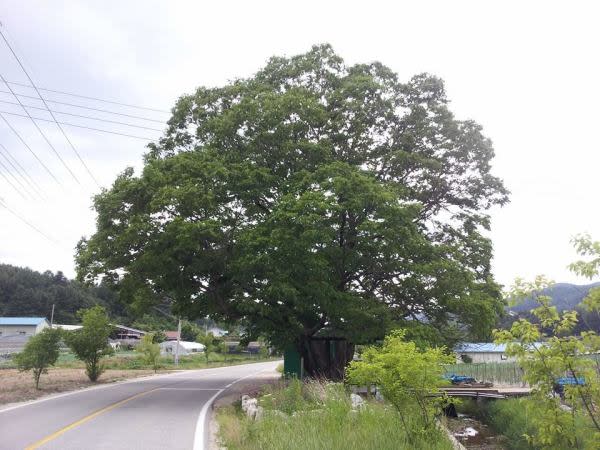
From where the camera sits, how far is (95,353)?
24.3m

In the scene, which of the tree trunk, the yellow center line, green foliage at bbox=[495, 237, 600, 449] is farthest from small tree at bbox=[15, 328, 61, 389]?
green foliage at bbox=[495, 237, 600, 449]

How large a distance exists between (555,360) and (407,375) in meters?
2.07

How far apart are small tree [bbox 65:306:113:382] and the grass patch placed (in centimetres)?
1502

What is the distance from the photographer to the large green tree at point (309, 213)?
17.1m

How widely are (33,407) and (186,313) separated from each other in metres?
8.00

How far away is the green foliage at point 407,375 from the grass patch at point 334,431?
11.1 inches

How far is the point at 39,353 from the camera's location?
778 inches

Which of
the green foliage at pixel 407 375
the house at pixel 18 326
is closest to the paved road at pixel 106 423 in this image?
the green foliage at pixel 407 375

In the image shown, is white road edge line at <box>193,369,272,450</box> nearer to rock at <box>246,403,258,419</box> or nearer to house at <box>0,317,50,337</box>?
rock at <box>246,403,258,419</box>

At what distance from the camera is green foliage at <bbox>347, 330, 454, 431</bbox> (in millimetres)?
7152

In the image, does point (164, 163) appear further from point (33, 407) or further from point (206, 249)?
point (33, 407)

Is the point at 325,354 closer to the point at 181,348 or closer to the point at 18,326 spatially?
the point at 181,348

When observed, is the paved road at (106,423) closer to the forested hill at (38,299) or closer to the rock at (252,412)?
the rock at (252,412)

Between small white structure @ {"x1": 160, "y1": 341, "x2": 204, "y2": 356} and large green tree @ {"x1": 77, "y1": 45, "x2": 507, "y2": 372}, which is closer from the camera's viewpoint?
large green tree @ {"x1": 77, "y1": 45, "x2": 507, "y2": 372}
